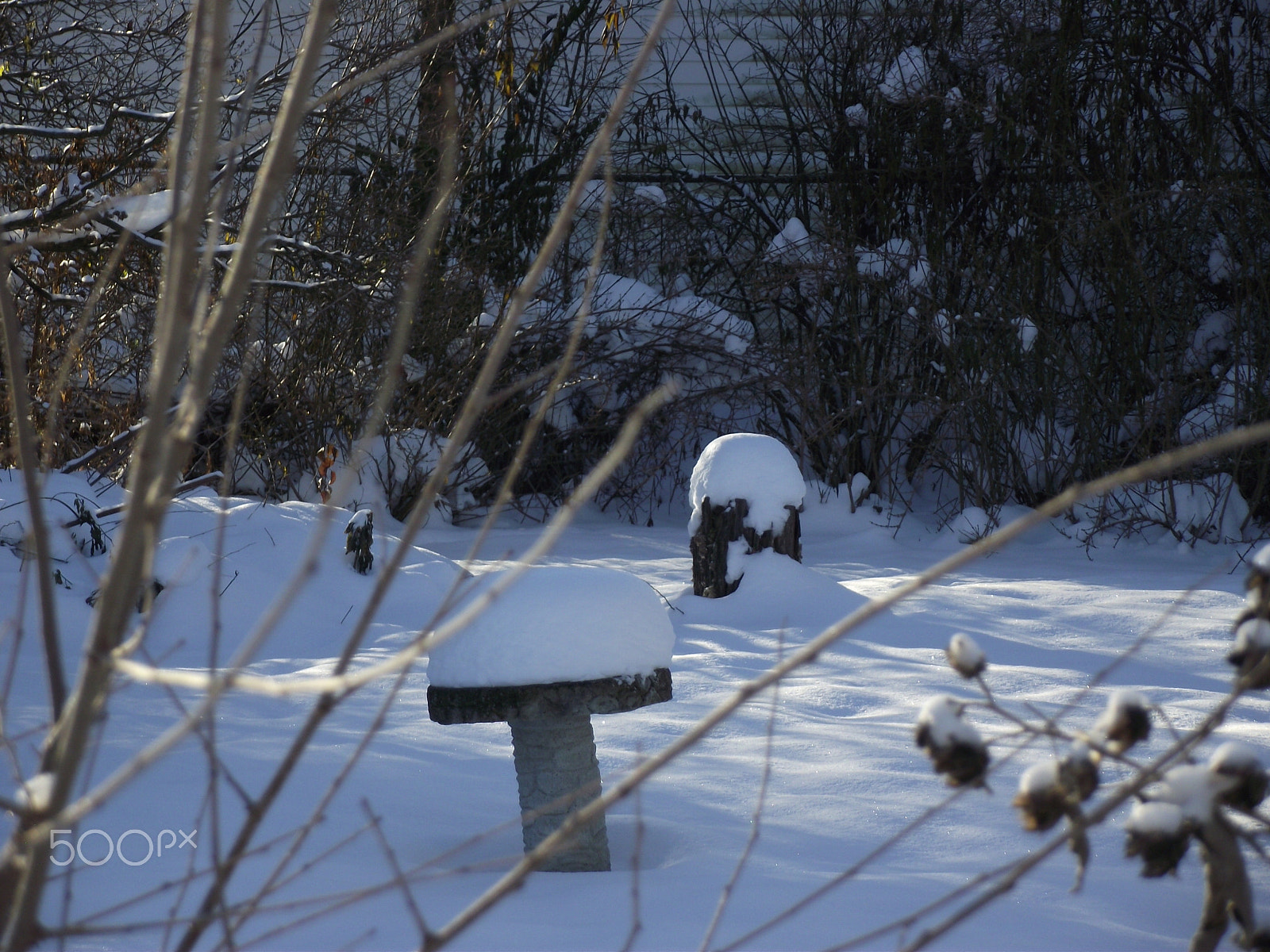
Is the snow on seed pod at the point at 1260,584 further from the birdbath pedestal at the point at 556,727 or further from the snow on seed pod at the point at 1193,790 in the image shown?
the birdbath pedestal at the point at 556,727

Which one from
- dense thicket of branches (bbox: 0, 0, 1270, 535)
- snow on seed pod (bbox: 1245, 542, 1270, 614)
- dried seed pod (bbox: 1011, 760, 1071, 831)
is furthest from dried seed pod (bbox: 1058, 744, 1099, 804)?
dense thicket of branches (bbox: 0, 0, 1270, 535)

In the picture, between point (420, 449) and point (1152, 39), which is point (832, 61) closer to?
point (1152, 39)

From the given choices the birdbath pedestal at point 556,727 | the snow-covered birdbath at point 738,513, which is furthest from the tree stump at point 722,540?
the birdbath pedestal at point 556,727

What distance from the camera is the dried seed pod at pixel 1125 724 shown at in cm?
100

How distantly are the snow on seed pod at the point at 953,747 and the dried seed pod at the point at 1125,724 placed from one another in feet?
0.37

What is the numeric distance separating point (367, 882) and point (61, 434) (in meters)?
4.17

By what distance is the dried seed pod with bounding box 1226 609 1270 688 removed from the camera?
3.18 ft

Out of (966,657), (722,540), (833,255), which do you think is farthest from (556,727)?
(833,255)

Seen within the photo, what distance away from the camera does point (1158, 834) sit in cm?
98

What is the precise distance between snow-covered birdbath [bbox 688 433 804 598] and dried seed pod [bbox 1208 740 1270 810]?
13.2 ft

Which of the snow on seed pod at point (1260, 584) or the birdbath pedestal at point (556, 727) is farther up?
the snow on seed pod at point (1260, 584)

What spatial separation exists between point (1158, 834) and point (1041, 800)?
10 cm

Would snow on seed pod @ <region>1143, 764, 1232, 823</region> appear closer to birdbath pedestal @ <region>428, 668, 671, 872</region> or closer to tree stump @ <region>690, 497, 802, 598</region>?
birdbath pedestal @ <region>428, 668, 671, 872</region>

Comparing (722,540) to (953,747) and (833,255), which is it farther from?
(953,747)
